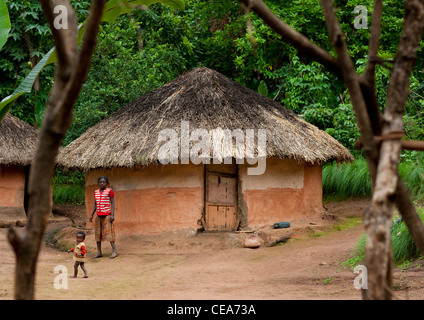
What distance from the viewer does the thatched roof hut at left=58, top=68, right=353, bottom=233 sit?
34.0 ft

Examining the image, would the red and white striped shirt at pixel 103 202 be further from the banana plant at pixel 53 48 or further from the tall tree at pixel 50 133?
the tall tree at pixel 50 133

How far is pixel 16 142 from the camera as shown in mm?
13758

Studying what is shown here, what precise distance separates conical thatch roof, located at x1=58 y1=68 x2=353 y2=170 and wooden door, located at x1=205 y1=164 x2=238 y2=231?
3.24 ft

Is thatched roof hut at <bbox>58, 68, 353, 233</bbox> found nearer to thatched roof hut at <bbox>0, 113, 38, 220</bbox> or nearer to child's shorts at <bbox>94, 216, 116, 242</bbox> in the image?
child's shorts at <bbox>94, 216, 116, 242</bbox>

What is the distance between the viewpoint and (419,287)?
5.55 meters

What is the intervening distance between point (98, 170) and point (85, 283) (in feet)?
14.7

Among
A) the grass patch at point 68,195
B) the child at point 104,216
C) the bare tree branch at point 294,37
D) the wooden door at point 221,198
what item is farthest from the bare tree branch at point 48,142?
the grass patch at point 68,195

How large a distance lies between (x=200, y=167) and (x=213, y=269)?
2722mm

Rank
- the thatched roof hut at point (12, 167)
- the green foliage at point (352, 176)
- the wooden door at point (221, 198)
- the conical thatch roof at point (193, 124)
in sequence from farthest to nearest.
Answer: the thatched roof hut at point (12, 167), the green foliage at point (352, 176), the wooden door at point (221, 198), the conical thatch roof at point (193, 124)

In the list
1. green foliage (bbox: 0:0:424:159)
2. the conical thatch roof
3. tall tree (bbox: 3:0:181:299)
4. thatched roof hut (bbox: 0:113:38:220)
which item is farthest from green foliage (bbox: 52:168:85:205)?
tall tree (bbox: 3:0:181:299)

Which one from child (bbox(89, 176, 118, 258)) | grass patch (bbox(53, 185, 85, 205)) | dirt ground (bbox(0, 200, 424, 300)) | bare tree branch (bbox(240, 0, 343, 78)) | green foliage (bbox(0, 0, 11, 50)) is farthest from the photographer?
grass patch (bbox(53, 185, 85, 205))

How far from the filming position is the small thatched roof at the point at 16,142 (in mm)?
13220
